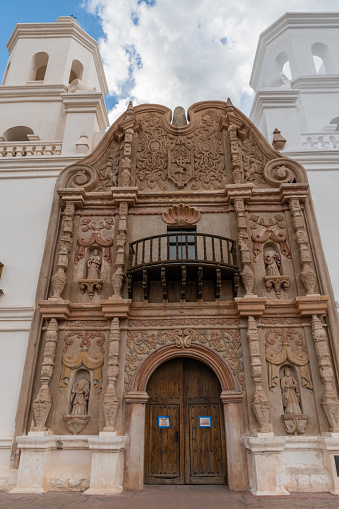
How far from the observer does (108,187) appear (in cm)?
1090

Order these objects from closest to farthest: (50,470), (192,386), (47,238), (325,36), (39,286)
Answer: (50,470), (192,386), (39,286), (47,238), (325,36)

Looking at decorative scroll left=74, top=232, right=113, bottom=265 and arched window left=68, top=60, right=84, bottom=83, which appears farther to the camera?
arched window left=68, top=60, right=84, bottom=83

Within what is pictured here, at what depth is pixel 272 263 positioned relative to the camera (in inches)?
376

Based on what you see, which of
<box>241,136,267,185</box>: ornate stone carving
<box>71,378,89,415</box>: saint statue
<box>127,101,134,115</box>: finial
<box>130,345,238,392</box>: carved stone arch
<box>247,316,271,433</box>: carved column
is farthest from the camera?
<box>127,101,134,115</box>: finial

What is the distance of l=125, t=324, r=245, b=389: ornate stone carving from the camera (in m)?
8.59

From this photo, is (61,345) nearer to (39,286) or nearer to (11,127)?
(39,286)

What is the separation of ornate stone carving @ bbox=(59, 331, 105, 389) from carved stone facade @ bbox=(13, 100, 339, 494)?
33 millimetres

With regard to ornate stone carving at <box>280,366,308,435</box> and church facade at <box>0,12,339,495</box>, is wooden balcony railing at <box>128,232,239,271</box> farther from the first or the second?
ornate stone carving at <box>280,366,308,435</box>

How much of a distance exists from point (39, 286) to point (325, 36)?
17605 millimetres

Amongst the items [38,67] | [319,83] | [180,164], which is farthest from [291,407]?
[38,67]

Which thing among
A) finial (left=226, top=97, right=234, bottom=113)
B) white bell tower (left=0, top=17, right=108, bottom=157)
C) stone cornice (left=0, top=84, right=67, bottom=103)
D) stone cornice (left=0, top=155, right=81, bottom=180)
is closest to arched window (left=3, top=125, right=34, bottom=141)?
white bell tower (left=0, top=17, right=108, bottom=157)

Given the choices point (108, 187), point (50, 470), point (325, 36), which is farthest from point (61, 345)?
point (325, 36)

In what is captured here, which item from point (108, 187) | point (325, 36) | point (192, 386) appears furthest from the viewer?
point (325, 36)

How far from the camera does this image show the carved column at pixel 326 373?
25.4 feet
